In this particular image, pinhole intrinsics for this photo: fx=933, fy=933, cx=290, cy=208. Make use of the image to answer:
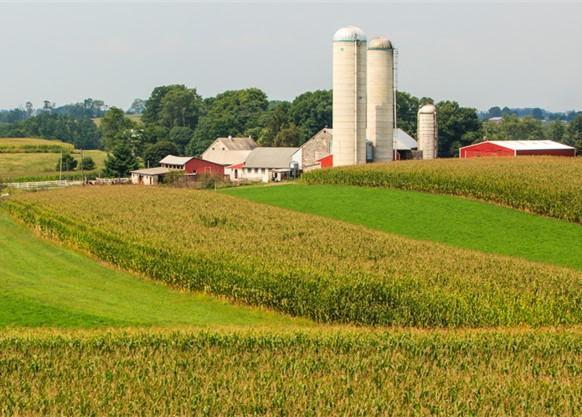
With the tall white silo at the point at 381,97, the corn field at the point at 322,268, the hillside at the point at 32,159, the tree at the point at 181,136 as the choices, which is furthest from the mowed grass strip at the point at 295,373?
the tree at the point at 181,136

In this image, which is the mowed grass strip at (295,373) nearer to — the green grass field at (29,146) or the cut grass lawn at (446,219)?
the cut grass lawn at (446,219)

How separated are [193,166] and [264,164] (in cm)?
765

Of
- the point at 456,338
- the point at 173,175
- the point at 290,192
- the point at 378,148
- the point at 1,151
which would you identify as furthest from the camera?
the point at 1,151

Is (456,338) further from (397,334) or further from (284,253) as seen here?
(284,253)

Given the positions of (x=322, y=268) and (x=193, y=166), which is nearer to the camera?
(x=322, y=268)

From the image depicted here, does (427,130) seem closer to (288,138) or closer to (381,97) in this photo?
(381,97)

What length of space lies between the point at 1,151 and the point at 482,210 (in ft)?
350

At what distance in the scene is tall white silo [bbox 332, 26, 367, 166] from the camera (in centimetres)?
7275

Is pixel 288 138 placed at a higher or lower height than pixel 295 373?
higher

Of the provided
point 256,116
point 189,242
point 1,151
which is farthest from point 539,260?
point 256,116

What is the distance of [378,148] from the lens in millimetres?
78125

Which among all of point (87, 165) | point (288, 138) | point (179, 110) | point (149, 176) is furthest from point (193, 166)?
point (179, 110)

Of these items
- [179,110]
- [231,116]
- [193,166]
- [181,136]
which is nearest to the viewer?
[193,166]

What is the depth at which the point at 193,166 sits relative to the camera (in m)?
99.3
